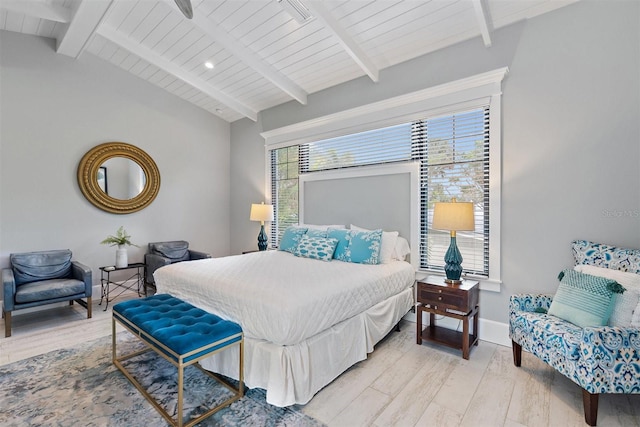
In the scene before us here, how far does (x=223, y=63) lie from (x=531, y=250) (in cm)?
426

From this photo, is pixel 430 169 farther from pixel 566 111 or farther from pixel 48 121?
pixel 48 121

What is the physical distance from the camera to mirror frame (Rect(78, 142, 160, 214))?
4.08m

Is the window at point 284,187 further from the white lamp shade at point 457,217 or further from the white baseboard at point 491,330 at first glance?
the white baseboard at point 491,330

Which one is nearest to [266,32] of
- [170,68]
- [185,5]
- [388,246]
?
[185,5]

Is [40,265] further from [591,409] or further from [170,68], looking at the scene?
[591,409]

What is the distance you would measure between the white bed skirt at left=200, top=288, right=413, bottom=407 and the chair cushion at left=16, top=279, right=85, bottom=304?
7.23 ft

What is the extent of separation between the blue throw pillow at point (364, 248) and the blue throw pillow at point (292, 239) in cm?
77

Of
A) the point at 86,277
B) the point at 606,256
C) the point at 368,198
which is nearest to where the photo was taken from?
the point at 606,256

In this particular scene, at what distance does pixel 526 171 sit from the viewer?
8.93 feet

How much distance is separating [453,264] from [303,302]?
1.64 meters

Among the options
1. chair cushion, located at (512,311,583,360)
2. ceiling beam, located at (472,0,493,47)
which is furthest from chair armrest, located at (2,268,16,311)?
ceiling beam, located at (472,0,493,47)

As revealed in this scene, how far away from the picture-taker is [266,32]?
329 cm

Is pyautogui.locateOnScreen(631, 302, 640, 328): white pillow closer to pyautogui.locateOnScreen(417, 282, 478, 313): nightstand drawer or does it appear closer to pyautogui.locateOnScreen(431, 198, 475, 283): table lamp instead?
pyautogui.locateOnScreen(417, 282, 478, 313): nightstand drawer

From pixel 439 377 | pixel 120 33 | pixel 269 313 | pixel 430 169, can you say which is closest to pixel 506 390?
pixel 439 377
